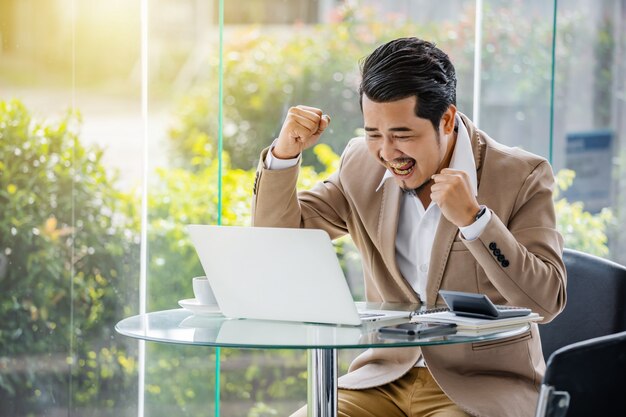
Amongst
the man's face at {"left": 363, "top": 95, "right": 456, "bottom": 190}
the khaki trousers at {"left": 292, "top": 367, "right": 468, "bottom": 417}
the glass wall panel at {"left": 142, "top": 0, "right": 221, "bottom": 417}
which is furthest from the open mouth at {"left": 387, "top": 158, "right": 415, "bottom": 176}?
the glass wall panel at {"left": 142, "top": 0, "right": 221, "bottom": 417}

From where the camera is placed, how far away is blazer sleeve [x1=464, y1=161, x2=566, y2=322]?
2320 mm

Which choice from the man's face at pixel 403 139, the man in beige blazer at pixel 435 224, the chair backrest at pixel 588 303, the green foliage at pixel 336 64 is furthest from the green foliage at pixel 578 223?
the man's face at pixel 403 139

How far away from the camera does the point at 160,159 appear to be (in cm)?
367

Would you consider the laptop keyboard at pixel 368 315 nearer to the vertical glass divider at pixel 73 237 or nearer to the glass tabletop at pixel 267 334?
the glass tabletop at pixel 267 334

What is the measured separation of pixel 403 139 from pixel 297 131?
30cm

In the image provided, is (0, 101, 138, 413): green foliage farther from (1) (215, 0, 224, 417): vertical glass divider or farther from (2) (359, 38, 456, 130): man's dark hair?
(2) (359, 38, 456, 130): man's dark hair

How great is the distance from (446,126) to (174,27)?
1423 millimetres

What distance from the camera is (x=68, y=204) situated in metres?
3.44

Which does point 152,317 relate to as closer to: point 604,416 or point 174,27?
point 604,416

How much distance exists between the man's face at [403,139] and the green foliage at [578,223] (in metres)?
1.56

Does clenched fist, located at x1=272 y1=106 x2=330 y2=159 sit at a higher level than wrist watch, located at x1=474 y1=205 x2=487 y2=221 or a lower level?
higher

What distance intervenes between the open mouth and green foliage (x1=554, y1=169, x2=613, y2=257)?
5.24 ft

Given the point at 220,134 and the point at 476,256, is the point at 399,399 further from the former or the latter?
the point at 220,134

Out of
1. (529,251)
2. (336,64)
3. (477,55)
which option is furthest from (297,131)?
(477,55)
